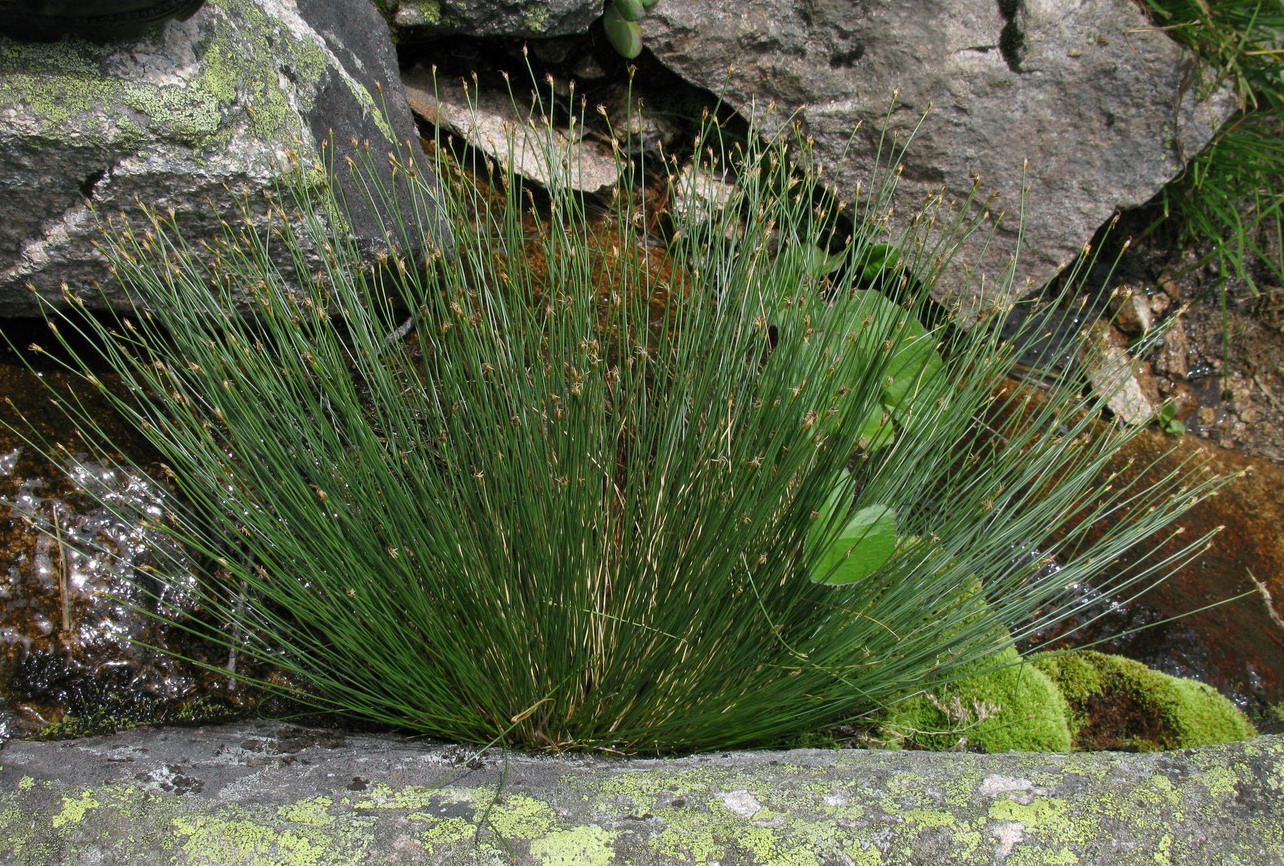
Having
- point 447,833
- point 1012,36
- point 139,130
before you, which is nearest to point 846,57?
point 1012,36

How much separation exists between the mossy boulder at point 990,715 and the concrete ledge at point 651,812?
28.3 inches

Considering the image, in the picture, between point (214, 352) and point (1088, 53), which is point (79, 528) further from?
point (1088, 53)

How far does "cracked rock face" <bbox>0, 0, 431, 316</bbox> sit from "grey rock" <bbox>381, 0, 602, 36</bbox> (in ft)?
1.94

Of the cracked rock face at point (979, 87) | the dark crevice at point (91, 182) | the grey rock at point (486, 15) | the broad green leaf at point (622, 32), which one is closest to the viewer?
the dark crevice at point (91, 182)

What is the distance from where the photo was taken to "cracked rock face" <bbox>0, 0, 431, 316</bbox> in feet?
5.97

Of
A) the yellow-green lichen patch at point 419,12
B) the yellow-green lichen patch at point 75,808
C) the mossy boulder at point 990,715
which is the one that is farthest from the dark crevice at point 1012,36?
the yellow-green lichen patch at point 75,808

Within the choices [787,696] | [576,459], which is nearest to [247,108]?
[576,459]

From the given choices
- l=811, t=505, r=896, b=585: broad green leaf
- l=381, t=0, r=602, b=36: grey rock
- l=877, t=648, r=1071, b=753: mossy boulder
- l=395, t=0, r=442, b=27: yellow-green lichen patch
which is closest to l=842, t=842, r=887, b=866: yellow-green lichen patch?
l=811, t=505, r=896, b=585: broad green leaf

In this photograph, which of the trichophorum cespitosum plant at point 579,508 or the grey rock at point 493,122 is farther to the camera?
the grey rock at point 493,122

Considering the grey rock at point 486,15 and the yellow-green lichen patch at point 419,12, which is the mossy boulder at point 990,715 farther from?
the yellow-green lichen patch at point 419,12

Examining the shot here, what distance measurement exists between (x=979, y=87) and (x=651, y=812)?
8.93 ft

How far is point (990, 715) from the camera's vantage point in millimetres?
2166

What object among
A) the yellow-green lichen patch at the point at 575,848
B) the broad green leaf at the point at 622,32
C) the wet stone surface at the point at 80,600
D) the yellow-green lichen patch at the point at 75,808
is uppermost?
the broad green leaf at the point at 622,32

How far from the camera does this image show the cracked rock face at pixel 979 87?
3000 millimetres
